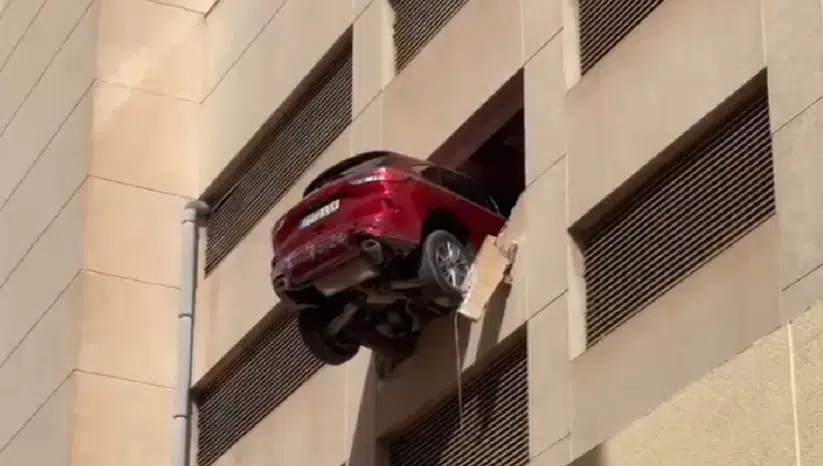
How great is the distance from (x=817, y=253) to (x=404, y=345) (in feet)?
16.1

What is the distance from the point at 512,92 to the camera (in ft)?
53.3

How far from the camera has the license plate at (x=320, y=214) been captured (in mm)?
15570

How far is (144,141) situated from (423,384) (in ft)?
22.1

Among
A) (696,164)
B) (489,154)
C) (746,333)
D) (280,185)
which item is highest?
(280,185)

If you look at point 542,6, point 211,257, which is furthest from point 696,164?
point 211,257

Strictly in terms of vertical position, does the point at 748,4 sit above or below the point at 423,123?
below

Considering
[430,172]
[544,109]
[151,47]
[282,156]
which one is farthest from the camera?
[151,47]

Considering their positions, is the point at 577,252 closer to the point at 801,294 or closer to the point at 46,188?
the point at 801,294

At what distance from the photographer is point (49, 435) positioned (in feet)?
68.4


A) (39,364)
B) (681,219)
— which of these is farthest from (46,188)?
(681,219)

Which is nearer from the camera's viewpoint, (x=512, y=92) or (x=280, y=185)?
(x=512, y=92)

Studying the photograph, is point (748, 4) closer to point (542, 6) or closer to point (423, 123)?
point (542, 6)

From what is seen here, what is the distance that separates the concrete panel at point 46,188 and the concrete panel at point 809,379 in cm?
1267

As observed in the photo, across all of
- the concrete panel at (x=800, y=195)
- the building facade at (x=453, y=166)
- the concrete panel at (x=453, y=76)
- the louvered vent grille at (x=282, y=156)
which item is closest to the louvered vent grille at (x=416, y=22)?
the building facade at (x=453, y=166)
